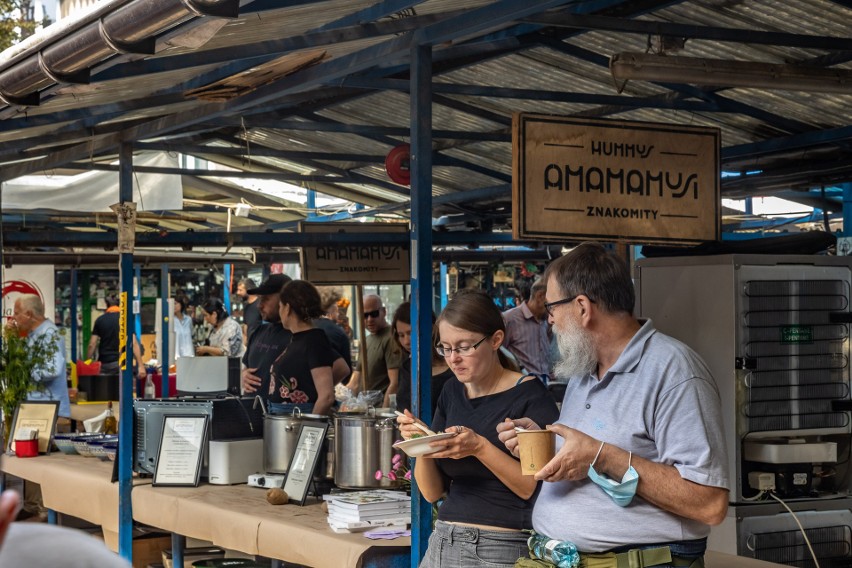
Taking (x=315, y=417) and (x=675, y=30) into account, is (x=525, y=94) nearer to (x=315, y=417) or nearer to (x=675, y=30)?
(x=675, y=30)

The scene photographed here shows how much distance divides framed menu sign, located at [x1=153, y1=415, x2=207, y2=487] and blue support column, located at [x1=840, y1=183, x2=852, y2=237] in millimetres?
5064

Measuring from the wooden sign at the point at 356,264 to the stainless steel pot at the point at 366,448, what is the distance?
297 cm

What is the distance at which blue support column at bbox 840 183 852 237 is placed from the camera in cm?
870

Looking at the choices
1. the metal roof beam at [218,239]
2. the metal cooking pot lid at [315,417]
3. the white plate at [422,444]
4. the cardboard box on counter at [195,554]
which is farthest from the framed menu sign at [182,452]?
the white plate at [422,444]

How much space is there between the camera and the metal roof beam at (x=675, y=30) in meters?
4.36

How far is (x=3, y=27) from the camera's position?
568 inches

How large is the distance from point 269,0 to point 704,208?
173 centimetres

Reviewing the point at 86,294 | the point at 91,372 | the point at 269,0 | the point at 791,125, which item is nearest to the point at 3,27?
the point at 91,372

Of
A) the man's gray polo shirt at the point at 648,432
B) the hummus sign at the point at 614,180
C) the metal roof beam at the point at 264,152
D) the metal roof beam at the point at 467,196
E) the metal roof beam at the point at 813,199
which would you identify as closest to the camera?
the man's gray polo shirt at the point at 648,432

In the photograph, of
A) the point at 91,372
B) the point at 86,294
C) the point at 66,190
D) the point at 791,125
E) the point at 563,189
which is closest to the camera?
the point at 563,189

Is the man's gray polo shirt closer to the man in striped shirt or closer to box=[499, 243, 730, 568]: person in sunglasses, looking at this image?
box=[499, 243, 730, 568]: person in sunglasses

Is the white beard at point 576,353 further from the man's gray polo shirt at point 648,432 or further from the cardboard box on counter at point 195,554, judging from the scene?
the cardboard box on counter at point 195,554

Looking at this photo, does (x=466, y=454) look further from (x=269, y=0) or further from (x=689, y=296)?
(x=269, y=0)

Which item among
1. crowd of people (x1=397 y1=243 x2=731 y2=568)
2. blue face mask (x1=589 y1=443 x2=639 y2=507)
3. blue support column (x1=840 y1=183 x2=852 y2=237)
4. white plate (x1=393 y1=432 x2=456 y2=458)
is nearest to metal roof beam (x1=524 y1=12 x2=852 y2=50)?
crowd of people (x1=397 y1=243 x2=731 y2=568)
